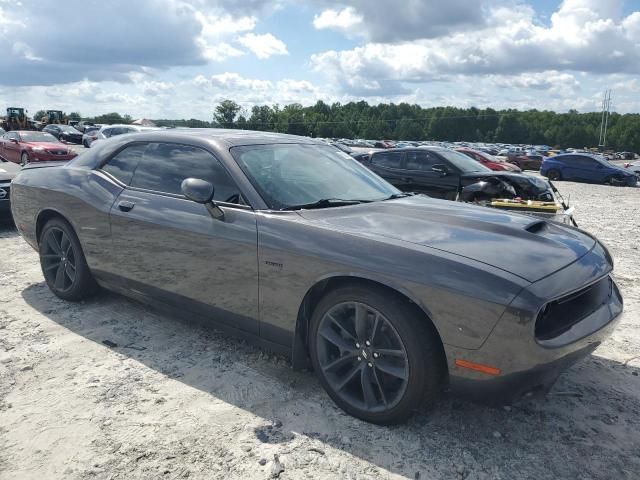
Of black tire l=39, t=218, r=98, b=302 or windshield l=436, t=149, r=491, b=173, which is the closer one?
black tire l=39, t=218, r=98, b=302

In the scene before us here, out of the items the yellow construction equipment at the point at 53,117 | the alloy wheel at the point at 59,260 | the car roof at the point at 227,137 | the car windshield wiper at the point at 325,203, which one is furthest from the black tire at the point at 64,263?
the yellow construction equipment at the point at 53,117

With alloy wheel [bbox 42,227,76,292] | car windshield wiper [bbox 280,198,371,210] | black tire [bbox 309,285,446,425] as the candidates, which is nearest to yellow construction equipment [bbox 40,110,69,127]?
alloy wheel [bbox 42,227,76,292]

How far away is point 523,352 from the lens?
2.25 metres

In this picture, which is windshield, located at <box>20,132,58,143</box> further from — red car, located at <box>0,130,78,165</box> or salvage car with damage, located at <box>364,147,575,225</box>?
salvage car with damage, located at <box>364,147,575,225</box>

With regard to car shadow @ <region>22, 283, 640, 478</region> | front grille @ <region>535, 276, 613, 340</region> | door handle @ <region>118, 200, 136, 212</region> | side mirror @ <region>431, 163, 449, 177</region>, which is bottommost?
car shadow @ <region>22, 283, 640, 478</region>

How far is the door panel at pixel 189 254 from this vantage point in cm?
306

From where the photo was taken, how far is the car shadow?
2.44 metres

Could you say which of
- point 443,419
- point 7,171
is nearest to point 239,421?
point 443,419

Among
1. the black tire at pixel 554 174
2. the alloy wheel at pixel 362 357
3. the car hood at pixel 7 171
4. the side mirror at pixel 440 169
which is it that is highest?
the car hood at pixel 7 171

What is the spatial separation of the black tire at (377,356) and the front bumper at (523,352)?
0.45ft

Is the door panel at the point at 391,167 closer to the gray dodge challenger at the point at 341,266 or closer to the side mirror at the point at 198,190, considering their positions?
the gray dodge challenger at the point at 341,266

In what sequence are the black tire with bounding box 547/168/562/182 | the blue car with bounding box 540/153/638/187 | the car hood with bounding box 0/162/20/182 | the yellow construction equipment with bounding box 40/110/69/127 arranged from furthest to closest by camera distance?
the yellow construction equipment with bounding box 40/110/69/127 → the black tire with bounding box 547/168/562/182 → the blue car with bounding box 540/153/638/187 → the car hood with bounding box 0/162/20/182

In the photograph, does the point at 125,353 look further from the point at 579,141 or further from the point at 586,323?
the point at 579,141

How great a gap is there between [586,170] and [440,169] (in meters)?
13.8
